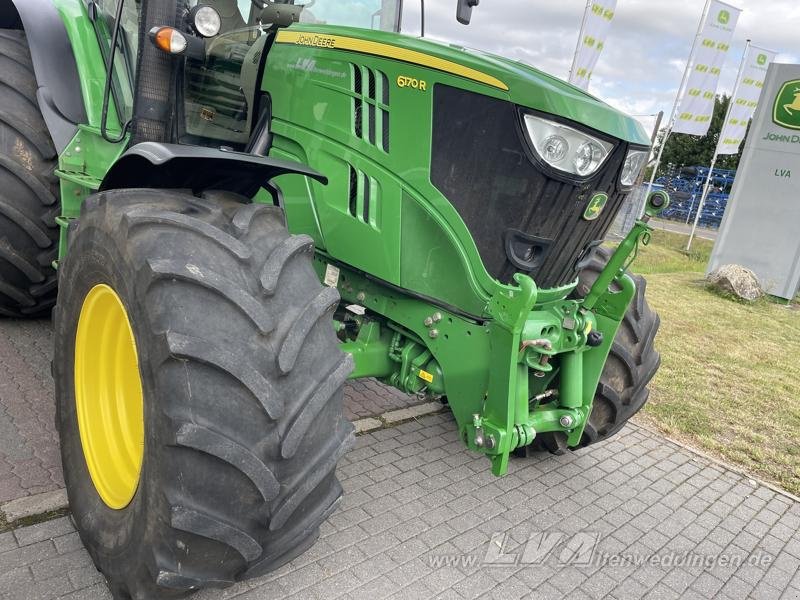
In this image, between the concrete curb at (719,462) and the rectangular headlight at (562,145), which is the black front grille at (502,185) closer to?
the rectangular headlight at (562,145)

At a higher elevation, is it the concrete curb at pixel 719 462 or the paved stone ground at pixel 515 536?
the paved stone ground at pixel 515 536

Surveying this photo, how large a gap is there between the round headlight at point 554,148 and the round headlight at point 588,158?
54mm

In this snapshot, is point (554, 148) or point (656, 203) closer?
point (554, 148)

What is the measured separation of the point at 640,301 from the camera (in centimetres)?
319

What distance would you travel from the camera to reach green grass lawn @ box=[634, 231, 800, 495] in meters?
4.29

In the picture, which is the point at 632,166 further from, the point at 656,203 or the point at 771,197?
the point at 771,197

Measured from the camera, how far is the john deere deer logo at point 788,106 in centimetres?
983

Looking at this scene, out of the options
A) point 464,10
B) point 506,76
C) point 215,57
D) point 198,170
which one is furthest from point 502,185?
point 215,57

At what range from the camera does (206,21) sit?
102 inches

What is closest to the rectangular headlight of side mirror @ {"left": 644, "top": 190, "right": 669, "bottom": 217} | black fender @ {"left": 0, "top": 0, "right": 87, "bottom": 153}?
side mirror @ {"left": 644, "top": 190, "right": 669, "bottom": 217}

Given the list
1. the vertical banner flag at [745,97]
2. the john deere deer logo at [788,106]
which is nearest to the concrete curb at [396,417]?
the john deere deer logo at [788,106]

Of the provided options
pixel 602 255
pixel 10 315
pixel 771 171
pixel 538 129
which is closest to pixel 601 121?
Result: pixel 538 129

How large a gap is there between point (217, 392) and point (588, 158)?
1.47 m

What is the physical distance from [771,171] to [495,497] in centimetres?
957
